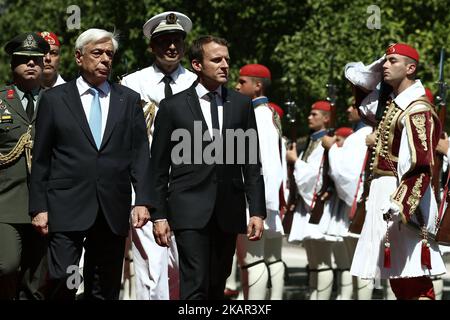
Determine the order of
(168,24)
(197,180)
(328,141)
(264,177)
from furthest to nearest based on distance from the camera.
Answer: (328,141) < (264,177) < (168,24) < (197,180)

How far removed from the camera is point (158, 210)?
30.2 ft

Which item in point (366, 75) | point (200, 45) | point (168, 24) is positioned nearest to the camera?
point (200, 45)

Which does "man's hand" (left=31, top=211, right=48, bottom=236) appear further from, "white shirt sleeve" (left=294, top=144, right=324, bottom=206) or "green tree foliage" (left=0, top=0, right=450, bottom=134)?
"green tree foliage" (left=0, top=0, right=450, bottom=134)

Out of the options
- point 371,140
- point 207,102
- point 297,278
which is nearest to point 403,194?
point 371,140

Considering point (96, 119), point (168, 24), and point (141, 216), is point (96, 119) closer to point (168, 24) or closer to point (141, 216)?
point (141, 216)

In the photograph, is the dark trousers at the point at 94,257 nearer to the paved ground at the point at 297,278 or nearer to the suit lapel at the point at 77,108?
the suit lapel at the point at 77,108

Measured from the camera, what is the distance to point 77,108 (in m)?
9.16

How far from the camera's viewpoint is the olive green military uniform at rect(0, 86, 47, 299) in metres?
9.84

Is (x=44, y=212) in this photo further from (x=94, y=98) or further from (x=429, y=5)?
(x=429, y=5)

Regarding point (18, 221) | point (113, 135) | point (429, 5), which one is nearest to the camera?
point (113, 135)

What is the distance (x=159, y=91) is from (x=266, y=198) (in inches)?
82.4

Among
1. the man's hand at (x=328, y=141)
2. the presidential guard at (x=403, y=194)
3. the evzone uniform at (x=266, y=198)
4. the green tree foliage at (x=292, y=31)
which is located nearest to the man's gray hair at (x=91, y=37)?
the presidential guard at (x=403, y=194)
